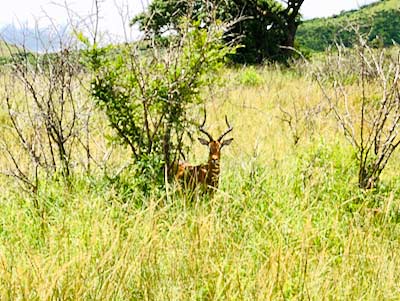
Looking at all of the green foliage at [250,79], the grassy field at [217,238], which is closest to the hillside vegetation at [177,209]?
the grassy field at [217,238]

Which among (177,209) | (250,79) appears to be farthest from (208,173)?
(250,79)

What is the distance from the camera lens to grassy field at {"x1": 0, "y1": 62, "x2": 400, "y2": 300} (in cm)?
254

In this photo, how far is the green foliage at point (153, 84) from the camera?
13.5ft

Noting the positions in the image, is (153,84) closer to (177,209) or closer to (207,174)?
(207,174)

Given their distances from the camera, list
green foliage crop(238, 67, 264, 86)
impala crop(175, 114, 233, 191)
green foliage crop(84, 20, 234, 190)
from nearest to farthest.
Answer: impala crop(175, 114, 233, 191), green foliage crop(84, 20, 234, 190), green foliage crop(238, 67, 264, 86)

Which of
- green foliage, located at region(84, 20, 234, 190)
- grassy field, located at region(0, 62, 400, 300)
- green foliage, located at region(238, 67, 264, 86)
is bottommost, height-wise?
grassy field, located at region(0, 62, 400, 300)

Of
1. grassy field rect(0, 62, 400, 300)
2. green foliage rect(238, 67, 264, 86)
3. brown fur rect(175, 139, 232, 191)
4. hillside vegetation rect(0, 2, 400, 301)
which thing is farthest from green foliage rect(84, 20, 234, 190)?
green foliage rect(238, 67, 264, 86)

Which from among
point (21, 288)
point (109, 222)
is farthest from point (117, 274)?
point (109, 222)

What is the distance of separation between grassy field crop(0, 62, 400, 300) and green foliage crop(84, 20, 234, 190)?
0.30 m

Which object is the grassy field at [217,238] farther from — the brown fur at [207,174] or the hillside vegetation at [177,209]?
the brown fur at [207,174]

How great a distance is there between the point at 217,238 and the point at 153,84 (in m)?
1.57

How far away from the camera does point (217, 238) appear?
3.02 m

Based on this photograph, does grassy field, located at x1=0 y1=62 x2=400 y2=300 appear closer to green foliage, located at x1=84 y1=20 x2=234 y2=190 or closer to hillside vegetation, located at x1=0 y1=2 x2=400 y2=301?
hillside vegetation, located at x1=0 y1=2 x2=400 y2=301

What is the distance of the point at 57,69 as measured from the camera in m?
4.44
